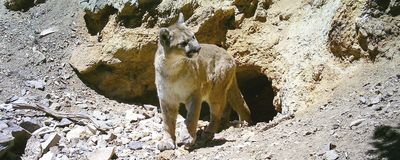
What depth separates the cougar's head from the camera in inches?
257

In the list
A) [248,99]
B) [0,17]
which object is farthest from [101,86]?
[248,99]

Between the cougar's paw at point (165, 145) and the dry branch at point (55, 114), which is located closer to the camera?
the cougar's paw at point (165, 145)

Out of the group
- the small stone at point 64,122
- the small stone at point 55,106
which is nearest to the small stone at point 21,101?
the small stone at point 55,106

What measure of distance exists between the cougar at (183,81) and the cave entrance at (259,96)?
2.49 m

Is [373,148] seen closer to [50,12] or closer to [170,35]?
[170,35]

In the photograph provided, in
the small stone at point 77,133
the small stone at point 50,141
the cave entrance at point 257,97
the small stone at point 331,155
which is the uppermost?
the small stone at point 331,155

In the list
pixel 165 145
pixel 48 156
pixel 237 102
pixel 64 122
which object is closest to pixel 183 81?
pixel 165 145

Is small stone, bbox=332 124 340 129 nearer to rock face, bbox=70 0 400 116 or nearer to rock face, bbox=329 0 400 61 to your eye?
rock face, bbox=329 0 400 61

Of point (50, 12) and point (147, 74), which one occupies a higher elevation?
point (50, 12)

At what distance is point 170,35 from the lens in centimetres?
662

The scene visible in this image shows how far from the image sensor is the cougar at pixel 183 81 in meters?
6.61

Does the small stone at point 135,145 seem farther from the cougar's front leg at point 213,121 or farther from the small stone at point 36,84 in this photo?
the small stone at point 36,84

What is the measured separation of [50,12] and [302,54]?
497 centimetres

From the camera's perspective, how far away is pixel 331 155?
15.5 ft
